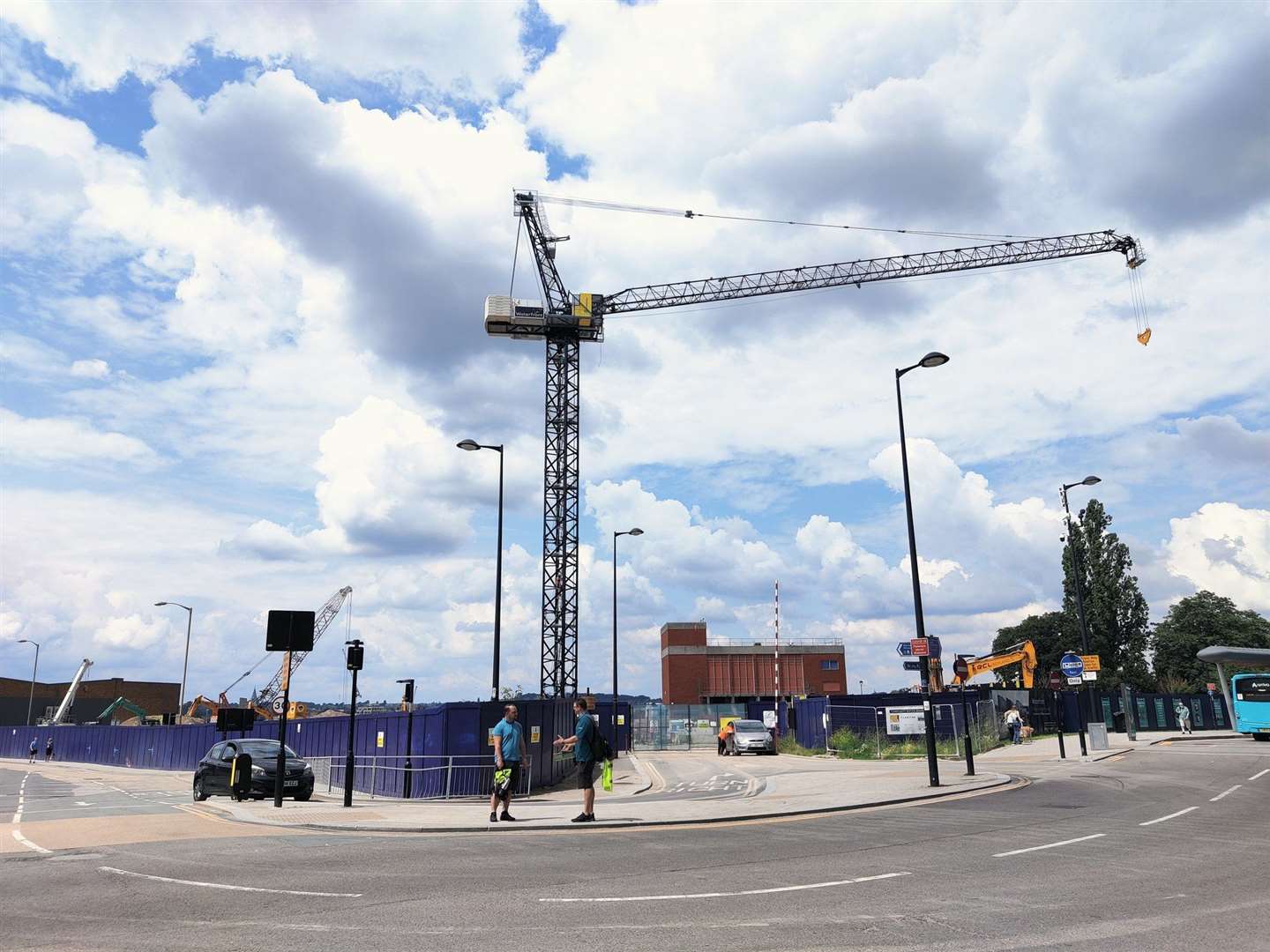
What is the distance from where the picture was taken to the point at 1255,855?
35.6 feet

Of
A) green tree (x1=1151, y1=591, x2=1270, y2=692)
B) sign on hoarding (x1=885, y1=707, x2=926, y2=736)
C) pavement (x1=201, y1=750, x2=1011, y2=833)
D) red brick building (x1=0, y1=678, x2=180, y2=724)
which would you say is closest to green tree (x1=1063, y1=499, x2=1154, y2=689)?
green tree (x1=1151, y1=591, x2=1270, y2=692)

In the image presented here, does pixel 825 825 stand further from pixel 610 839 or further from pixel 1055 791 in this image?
pixel 1055 791

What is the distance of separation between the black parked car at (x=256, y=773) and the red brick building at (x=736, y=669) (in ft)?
257

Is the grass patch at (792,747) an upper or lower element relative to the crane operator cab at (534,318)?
lower

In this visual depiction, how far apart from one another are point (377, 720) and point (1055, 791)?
1706 cm

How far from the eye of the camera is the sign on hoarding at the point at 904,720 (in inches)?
1495

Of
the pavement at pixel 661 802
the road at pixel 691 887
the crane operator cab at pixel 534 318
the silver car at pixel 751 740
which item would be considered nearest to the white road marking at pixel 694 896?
the road at pixel 691 887

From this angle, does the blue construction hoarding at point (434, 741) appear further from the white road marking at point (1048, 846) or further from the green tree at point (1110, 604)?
the green tree at point (1110, 604)

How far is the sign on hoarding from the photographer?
1495 inches

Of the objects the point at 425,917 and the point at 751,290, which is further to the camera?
the point at 751,290

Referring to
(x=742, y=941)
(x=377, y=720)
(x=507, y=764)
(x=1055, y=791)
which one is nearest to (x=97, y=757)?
(x=377, y=720)

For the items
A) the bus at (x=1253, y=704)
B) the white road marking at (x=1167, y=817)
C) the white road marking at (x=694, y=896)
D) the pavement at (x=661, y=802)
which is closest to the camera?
the white road marking at (x=694, y=896)

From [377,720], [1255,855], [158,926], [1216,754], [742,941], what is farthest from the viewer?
[1216,754]

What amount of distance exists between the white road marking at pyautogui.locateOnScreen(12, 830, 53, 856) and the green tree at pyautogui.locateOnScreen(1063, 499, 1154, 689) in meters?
73.5
